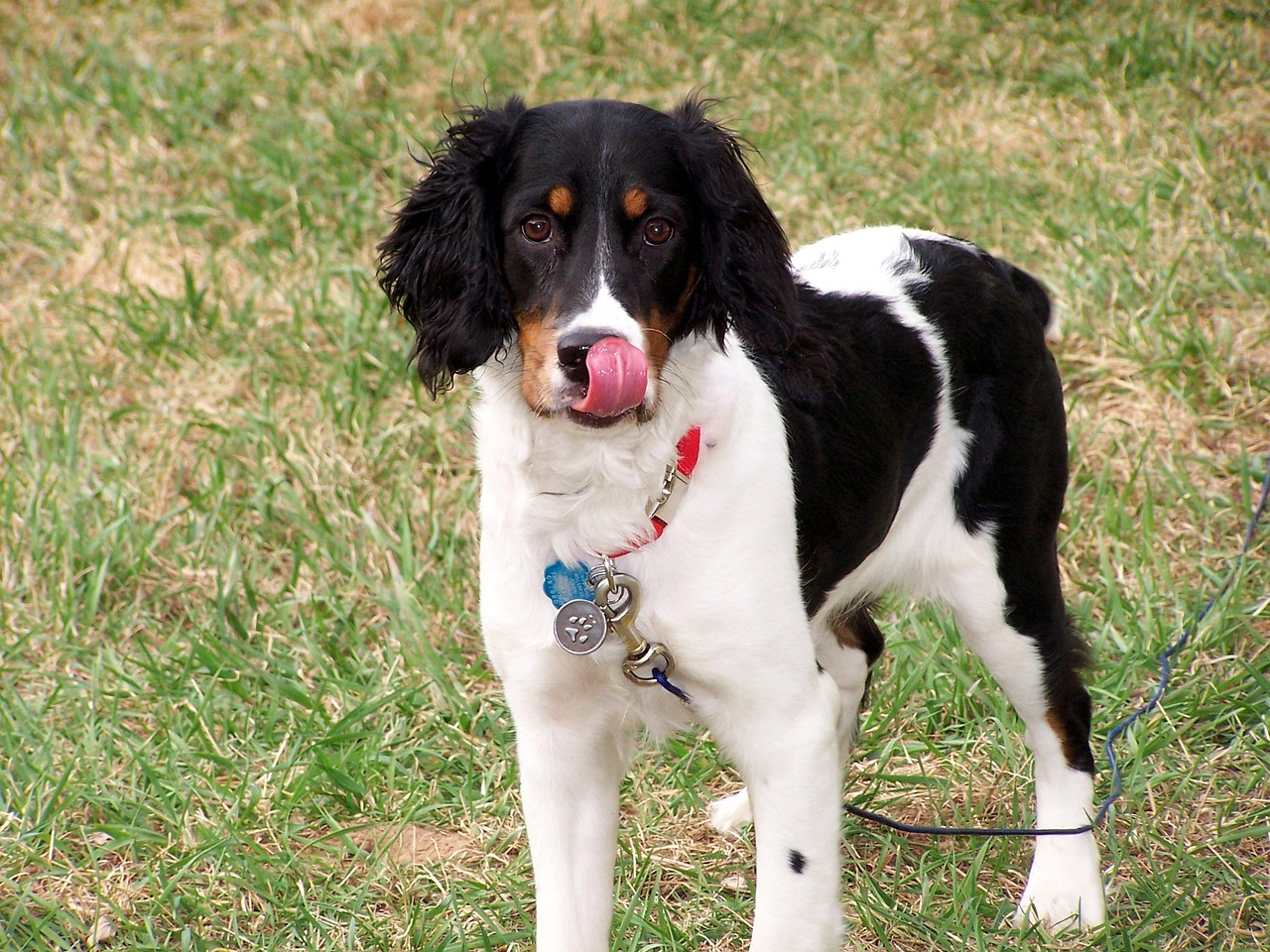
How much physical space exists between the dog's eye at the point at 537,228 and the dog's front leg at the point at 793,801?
2.75ft

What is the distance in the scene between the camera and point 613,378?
7.04 ft

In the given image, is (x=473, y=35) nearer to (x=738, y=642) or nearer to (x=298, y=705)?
(x=298, y=705)

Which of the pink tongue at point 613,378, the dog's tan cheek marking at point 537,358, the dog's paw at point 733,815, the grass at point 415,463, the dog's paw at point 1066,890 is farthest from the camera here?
the dog's paw at point 733,815

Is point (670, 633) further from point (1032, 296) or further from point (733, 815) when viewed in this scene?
point (1032, 296)

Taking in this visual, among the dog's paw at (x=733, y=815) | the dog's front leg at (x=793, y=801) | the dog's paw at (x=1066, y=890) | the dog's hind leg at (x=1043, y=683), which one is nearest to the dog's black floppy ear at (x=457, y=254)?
the dog's front leg at (x=793, y=801)

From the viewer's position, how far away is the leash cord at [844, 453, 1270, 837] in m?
3.05

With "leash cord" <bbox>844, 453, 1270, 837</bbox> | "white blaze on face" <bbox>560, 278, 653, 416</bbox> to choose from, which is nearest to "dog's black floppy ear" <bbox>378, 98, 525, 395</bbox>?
"white blaze on face" <bbox>560, 278, 653, 416</bbox>

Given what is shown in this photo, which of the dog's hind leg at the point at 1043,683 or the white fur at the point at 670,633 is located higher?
the white fur at the point at 670,633

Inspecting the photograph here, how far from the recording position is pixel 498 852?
3244 millimetres

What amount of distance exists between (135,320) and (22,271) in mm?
1004

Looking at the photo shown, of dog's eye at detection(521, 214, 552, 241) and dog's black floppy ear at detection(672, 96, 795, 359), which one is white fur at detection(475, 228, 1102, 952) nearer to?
dog's black floppy ear at detection(672, 96, 795, 359)

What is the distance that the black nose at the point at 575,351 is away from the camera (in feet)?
7.14

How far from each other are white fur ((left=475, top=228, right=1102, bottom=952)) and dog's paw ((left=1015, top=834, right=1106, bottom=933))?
2.20 feet

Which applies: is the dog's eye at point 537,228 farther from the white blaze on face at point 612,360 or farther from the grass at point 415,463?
the grass at point 415,463
